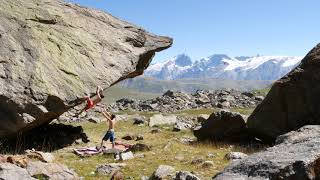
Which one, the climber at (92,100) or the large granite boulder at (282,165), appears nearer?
the large granite boulder at (282,165)

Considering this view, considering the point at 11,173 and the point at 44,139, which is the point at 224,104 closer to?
the point at 44,139

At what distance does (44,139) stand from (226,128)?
13235 millimetres

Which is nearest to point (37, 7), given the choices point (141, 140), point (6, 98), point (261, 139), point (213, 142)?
point (6, 98)

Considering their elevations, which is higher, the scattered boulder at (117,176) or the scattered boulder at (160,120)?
the scattered boulder at (160,120)

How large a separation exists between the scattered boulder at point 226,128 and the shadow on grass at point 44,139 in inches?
368

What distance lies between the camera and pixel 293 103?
32.4 m

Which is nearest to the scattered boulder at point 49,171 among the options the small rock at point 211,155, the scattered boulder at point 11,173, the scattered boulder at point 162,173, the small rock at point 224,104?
the scattered boulder at point 11,173

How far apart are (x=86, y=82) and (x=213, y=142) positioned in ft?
34.2

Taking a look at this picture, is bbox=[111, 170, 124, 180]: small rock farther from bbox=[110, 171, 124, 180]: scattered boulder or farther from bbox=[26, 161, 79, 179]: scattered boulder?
bbox=[26, 161, 79, 179]: scattered boulder

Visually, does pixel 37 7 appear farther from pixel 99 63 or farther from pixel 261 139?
pixel 261 139

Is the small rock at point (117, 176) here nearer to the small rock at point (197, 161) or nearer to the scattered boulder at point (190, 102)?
the small rock at point (197, 161)

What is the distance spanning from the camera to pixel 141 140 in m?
40.4

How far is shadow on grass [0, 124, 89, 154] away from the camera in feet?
104

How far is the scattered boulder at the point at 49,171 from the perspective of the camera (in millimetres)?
19641
